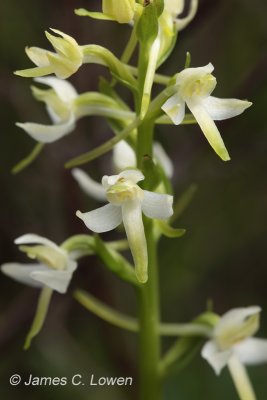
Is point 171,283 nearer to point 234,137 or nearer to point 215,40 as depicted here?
point 234,137

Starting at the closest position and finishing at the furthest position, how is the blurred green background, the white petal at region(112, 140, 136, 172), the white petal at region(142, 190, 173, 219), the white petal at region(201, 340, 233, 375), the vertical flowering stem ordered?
the white petal at region(142, 190, 173, 219)
the vertical flowering stem
the white petal at region(201, 340, 233, 375)
the white petal at region(112, 140, 136, 172)
the blurred green background

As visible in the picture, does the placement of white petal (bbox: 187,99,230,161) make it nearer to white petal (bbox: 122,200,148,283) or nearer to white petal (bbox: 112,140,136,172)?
white petal (bbox: 122,200,148,283)

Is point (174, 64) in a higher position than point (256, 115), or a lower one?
higher

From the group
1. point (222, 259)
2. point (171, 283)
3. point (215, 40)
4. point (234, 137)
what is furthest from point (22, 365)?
point (215, 40)

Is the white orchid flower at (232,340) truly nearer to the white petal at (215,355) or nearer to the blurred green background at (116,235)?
the white petal at (215,355)

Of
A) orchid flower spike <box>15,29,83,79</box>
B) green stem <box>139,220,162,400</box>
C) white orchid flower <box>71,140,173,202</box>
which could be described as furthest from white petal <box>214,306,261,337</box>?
orchid flower spike <box>15,29,83,79</box>
